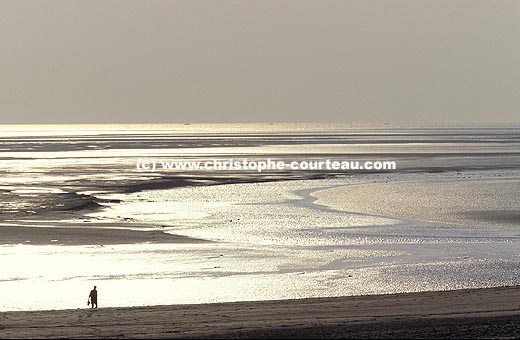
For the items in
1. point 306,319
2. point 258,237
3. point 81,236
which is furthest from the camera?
point 81,236

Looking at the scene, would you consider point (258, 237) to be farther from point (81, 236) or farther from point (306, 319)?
point (306, 319)

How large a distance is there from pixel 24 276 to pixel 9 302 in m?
3.53

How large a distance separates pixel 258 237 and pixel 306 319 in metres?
16.1

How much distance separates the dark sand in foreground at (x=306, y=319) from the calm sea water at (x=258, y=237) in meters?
2.82

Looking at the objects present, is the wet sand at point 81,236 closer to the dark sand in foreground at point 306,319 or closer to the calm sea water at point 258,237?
the calm sea water at point 258,237

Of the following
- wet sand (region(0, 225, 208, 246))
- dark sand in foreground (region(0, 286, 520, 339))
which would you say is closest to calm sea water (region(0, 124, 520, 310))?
wet sand (region(0, 225, 208, 246))

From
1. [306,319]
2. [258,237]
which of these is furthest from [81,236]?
[306,319]

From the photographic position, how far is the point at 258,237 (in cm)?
3152

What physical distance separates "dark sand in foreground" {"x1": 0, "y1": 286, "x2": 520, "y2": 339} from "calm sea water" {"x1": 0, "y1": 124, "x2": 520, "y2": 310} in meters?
2.82

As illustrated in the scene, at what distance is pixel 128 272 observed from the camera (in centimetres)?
2417

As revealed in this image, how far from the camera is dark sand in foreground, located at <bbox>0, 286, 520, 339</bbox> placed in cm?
1397

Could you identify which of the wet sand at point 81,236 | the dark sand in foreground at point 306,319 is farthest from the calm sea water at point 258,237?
the dark sand in foreground at point 306,319

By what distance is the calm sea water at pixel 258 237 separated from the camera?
22109mm

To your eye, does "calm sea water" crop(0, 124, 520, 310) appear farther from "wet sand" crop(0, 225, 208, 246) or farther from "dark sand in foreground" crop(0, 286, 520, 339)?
"dark sand in foreground" crop(0, 286, 520, 339)
